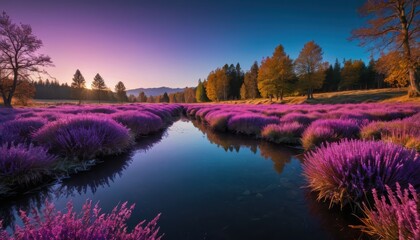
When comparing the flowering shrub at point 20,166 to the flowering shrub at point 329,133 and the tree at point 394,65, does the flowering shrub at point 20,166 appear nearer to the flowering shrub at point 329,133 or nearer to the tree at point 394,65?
the flowering shrub at point 329,133

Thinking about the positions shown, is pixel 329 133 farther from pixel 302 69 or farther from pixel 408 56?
pixel 302 69

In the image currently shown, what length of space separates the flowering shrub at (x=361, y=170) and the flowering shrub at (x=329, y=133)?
284cm

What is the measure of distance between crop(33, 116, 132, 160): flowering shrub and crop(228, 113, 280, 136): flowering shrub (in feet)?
20.0

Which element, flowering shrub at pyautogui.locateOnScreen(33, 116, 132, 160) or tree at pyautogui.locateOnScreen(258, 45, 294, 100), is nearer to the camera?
flowering shrub at pyautogui.locateOnScreen(33, 116, 132, 160)

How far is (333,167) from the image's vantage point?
9.65 feet

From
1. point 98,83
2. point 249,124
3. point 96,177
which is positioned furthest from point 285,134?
point 98,83

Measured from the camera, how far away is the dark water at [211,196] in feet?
8.21

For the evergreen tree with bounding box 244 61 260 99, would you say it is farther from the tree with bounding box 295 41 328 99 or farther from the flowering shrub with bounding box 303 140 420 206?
the flowering shrub with bounding box 303 140 420 206

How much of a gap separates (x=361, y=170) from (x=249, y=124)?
24.1 feet

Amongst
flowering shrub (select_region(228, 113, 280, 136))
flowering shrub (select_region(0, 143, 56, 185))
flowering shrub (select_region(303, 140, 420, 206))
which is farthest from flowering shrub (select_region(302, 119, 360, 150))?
flowering shrub (select_region(0, 143, 56, 185))

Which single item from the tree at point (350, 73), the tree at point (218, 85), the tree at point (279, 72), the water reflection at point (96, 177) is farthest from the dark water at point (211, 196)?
the tree at point (350, 73)

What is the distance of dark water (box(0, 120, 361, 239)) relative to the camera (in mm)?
2502

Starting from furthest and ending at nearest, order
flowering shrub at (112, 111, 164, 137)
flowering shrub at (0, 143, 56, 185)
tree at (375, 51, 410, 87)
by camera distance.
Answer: tree at (375, 51, 410, 87), flowering shrub at (112, 111, 164, 137), flowering shrub at (0, 143, 56, 185)

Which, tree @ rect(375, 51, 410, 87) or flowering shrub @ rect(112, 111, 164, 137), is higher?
tree @ rect(375, 51, 410, 87)
